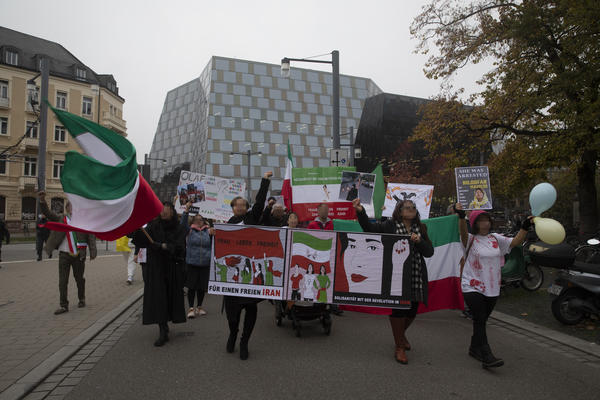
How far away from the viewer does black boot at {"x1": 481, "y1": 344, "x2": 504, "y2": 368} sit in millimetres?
4621

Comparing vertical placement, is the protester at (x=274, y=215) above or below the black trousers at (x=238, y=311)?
above

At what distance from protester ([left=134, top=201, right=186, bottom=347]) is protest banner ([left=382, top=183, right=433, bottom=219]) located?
554cm

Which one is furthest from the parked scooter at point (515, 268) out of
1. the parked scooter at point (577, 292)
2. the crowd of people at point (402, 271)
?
the crowd of people at point (402, 271)

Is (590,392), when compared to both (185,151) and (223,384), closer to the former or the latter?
(223,384)

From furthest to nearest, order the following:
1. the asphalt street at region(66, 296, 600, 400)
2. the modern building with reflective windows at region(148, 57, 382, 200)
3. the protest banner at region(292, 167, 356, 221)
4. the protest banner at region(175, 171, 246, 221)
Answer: the modern building with reflective windows at region(148, 57, 382, 200) → the protest banner at region(175, 171, 246, 221) → the protest banner at region(292, 167, 356, 221) → the asphalt street at region(66, 296, 600, 400)

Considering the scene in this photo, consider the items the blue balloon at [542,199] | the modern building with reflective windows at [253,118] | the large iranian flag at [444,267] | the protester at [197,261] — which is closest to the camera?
the blue balloon at [542,199]

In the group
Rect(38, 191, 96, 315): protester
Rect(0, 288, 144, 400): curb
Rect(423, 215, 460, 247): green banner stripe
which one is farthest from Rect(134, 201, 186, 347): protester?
Rect(423, 215, 460, 247): green banner stripe

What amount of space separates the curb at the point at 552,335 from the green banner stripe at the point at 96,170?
5708 mm

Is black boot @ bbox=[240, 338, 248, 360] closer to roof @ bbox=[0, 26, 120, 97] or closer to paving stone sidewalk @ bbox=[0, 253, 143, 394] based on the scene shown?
paving stone sidewalk @ bbox=[0, 253, 143, 394]

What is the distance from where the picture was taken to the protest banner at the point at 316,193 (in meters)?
8.63

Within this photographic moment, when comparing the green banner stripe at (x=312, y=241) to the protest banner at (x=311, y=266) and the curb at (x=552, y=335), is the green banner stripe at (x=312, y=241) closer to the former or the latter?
the protest banner at (x=311, y=266)

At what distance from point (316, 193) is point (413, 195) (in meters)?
2.79

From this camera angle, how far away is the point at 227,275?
529 centimetres

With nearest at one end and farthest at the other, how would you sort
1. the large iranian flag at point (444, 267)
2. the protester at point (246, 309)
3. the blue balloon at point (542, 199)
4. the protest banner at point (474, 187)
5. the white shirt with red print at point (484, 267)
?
the blue balloon at point (542, 199) < the white shirt with red print at point (484, 267) < the protester at point (246, 309) < the large iranian flag at point (444, 267) < the protest banner at point (474, 187)
